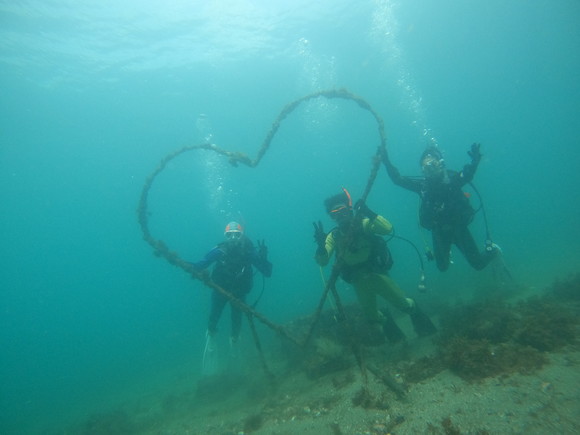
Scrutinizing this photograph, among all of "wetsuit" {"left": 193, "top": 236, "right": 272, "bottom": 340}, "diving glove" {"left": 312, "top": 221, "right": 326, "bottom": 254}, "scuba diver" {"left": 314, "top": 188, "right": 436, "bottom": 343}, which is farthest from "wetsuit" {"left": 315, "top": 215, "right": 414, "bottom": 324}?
"wetsuit" {"left": 193, "top": 236, "right": 272, "bottom": 340}

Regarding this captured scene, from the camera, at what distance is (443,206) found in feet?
26.5

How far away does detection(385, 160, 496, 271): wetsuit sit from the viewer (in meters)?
8.05

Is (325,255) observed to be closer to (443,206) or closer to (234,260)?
(234,260)

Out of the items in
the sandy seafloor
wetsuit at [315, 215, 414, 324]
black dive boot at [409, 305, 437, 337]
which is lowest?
the sandy seafloor

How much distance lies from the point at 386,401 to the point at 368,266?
2.70 meters

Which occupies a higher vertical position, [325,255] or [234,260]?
[234,260]

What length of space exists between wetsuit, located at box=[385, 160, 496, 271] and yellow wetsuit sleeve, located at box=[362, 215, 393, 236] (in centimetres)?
193

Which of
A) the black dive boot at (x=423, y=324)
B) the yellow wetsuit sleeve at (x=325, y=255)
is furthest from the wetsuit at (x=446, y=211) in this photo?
the yellow wetsuit sleeve at (x=325, y=255)

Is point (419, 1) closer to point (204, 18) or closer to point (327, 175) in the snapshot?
point (204, 18)

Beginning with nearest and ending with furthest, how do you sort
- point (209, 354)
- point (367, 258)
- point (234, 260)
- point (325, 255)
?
point (325, 255)
point (367, 258)
point (234, 260)
point (209, 354)

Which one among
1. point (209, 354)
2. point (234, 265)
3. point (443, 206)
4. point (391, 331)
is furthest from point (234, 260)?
point (443, 206)

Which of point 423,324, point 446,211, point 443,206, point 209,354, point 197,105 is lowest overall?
point 423,324

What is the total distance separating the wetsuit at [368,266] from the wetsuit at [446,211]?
211 cm

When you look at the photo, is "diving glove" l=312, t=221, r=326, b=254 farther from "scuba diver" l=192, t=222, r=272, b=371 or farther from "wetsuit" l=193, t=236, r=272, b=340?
"wetsuit" l=193, t=236, r=272, b=340
